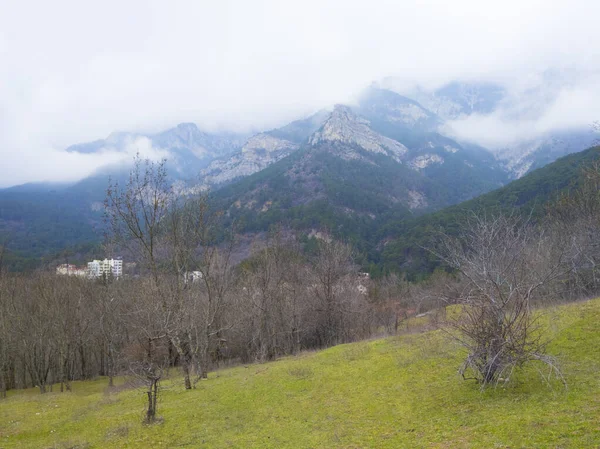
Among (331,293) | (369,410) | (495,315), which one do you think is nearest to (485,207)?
(331,293)

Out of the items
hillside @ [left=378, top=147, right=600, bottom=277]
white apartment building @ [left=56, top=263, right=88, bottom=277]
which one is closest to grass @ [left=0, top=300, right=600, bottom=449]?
white apartment building @ [left=56, top=263, right=88, bottom=277]

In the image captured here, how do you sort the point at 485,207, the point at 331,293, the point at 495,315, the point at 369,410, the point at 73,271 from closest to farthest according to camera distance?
the point at 495,315
the point at 369,410
the point at 331,293
the point at 73,271
the point at 485,207

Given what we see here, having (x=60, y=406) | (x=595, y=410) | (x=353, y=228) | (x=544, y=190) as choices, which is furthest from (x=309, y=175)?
(x=595, y=410)

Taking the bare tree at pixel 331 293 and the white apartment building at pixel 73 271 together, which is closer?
the bare tree at pixel 331 293

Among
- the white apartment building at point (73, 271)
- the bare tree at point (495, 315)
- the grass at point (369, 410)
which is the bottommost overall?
the grass at point (369, 410)

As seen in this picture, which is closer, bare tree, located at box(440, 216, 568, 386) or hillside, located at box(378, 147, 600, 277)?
bare tree, located at box(440, 216, 568, 386)

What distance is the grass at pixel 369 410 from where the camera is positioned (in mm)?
9078

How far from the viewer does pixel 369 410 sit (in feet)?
42.3

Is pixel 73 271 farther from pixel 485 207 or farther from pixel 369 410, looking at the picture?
pixel 485 207

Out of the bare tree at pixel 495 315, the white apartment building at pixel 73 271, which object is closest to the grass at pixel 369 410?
the bare tree at pixel 495 315

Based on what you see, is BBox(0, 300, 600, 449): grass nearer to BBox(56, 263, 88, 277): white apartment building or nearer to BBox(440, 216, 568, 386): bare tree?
Answer: BBox(440, 216, 568, 386): bare tree

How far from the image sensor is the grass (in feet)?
29.8

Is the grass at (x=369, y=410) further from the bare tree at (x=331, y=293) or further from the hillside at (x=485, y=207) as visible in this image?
the hillside at (x=485, y=207)

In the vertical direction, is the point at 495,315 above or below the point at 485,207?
below
